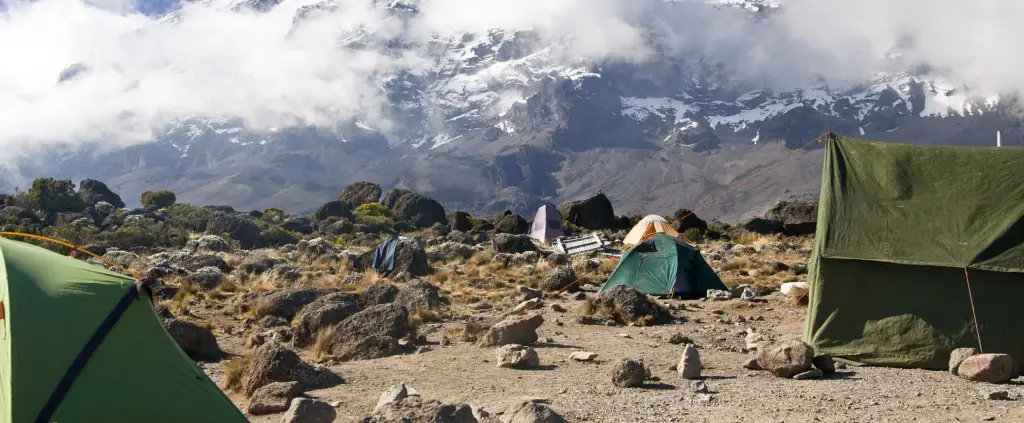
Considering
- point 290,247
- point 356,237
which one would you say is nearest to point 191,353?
point 290,247

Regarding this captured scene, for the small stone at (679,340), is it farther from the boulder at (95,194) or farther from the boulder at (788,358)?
the boulder at (95,194)

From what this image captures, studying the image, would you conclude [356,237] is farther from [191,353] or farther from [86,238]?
[191,353]

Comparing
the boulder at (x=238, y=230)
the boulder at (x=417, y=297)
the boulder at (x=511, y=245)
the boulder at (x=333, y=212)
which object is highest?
the boulder at (x=333, y=212)

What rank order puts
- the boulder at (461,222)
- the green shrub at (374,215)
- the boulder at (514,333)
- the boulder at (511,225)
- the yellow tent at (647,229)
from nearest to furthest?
the boulder at (514,333) < the yellow tent at (647,229) < the boulder at (511,225) < the boulder at (461,222) < the green shrub at (374,215)

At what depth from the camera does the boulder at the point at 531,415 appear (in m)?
7.41

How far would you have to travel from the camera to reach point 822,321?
10867 millimetres

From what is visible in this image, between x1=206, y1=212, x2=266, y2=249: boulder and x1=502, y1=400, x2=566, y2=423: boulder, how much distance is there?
3296 cm

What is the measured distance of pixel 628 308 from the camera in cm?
1452

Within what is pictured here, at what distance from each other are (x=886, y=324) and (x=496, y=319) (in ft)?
19.2

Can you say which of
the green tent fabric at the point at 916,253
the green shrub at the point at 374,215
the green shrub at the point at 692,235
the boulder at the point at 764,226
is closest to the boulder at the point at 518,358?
the green tent fabric at the point at 916,253

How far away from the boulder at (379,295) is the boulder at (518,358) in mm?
5573

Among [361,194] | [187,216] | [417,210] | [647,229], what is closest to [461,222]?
[417,210]

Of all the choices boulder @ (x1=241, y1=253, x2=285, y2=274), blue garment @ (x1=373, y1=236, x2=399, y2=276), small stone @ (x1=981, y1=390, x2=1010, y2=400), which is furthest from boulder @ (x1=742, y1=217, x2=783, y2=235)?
small stone @ (x1=981, y1=390, x2=1010, y2=400)

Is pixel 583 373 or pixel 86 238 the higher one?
pixel 86 238
